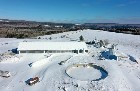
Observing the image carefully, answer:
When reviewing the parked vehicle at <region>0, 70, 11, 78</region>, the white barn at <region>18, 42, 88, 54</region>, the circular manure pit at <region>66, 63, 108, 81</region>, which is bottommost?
the circular manure pit at <region>66, 63, 108, 81</region>

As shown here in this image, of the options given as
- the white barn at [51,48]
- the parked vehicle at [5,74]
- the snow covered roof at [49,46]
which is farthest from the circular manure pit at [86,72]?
the parked vehicle at [5,74]

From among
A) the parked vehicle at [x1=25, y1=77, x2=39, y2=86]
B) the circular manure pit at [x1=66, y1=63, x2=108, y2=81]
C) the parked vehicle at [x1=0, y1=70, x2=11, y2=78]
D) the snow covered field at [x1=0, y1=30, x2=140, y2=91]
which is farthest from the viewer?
the circular manure pit at [x1=66, y1=63, x2=108, y2=81]

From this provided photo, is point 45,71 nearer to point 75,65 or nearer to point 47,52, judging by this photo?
point 75,65

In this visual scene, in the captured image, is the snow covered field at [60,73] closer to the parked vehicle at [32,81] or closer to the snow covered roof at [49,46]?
the parked vehicle at [32,81]

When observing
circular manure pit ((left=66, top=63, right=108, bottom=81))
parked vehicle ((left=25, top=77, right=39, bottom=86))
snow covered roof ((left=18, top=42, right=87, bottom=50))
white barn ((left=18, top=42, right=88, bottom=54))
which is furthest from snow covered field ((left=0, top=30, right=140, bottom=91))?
snow covered roof ((left=18, top=42, right=87, bottom=50))

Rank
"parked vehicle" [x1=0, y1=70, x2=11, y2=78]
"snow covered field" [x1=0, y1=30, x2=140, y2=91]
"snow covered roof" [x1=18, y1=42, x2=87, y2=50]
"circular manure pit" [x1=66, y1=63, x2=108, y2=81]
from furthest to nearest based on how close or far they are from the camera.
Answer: "snow covered roof" [x1=18, y1=42, x2=87, y2=50] < "circular manure pit" [x1=66, y1=63, x2=108, y2=81] < "parked vehicle" [x1=0, y1=70, x2=11, y2=78] < "snow covered field" [x1=0, y1=30, x2=140, y2=91]

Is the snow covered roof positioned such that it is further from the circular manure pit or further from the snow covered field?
the circular manure pit
